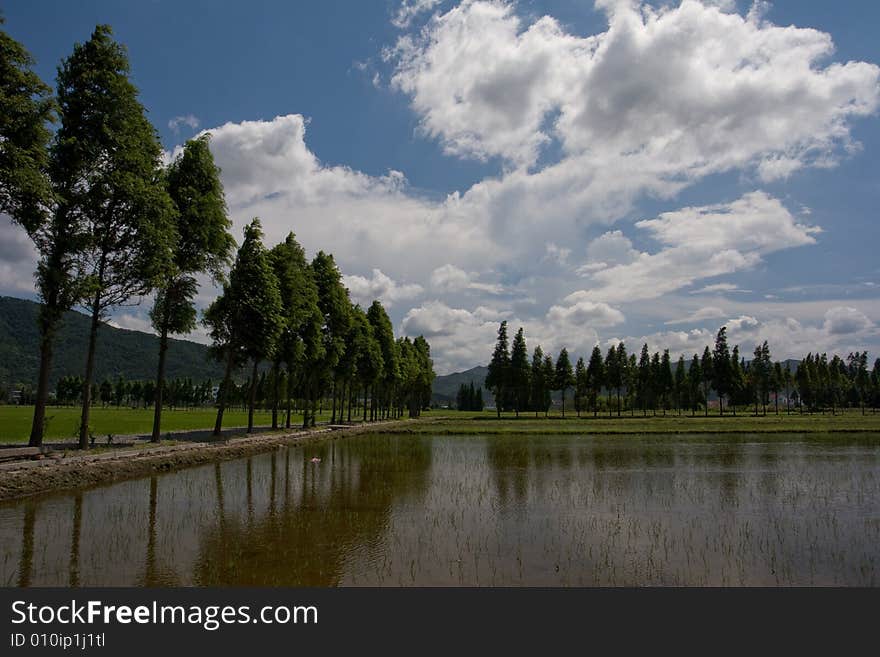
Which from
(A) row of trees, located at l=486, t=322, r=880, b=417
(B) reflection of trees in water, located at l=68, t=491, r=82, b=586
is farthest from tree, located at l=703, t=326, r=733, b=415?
(B) reflection of trees in water, located at l=68, t=491, r=82, b=586

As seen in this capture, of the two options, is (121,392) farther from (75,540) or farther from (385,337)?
(75,540)

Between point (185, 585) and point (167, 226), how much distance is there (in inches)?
839

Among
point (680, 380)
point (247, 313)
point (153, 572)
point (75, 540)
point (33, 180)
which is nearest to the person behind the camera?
point (153, 572)

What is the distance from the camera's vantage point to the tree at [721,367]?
4291 inches

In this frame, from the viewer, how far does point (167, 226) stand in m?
26.9

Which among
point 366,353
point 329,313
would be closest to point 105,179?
point 329,313

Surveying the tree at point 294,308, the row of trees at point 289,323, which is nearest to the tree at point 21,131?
the row of trees at point 289,323

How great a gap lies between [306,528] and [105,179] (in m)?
18.9

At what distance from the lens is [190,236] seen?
99.9 ft

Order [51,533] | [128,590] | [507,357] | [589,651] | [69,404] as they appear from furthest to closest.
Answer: [69,404] < [507,357] < [51,533] < [128,590] < [589,651]

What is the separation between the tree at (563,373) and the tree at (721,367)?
2775 centimetres

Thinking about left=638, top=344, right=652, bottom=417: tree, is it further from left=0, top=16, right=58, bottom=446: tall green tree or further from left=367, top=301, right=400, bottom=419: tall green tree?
left=0, top=16, right=58, bottom=446: tall green tree

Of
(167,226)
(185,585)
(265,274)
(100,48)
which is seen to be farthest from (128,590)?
(265,274)

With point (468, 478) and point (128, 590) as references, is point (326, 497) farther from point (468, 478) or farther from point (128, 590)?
point (128, 590)
